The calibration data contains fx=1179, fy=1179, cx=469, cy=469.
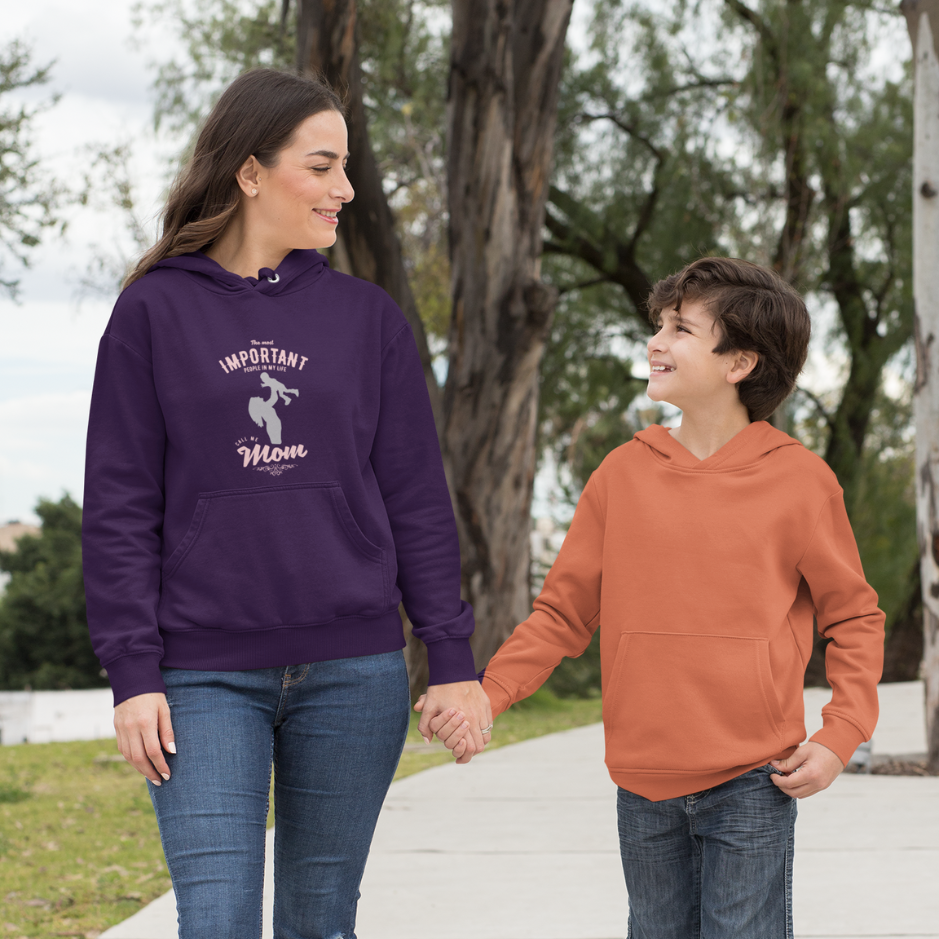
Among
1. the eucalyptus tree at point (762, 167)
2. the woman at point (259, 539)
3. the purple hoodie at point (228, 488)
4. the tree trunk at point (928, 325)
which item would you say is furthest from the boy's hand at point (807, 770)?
the eucalyptus tree at point (762, 167)

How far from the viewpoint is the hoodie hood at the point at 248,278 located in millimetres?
2176

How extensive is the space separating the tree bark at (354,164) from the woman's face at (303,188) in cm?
439

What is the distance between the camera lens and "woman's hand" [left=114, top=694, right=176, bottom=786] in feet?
6.50

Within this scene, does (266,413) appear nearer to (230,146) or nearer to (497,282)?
(230,146)

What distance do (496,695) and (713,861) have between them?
0.52 metres

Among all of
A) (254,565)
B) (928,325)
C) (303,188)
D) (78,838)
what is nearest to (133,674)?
(254,565)

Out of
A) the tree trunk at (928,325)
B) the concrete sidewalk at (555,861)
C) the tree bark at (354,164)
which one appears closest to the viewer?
the concrete sidewalk at (555,861)

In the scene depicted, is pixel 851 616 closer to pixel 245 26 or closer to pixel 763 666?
pixel 763 666

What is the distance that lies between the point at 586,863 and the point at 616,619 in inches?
93.3

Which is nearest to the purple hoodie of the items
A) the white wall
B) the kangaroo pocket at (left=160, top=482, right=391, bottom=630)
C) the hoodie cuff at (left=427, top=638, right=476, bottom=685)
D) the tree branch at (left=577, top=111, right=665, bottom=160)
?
the kangaroo pocket at (left=160, top=482, right=391, bottom=630)

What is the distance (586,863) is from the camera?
14.2 feet

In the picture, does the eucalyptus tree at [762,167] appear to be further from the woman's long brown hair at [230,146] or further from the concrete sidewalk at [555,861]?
the woman's long brown hair at [230,146]

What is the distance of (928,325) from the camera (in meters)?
6.07

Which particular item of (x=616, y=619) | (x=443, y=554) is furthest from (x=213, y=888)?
(x=616, y=619)
